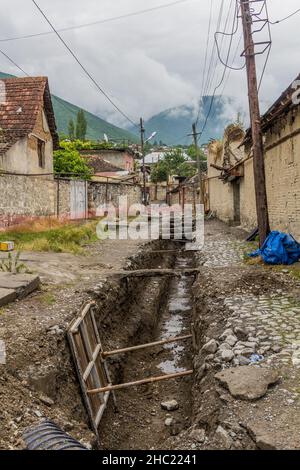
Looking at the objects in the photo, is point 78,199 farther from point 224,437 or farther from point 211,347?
point 224,437

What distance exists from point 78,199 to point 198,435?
57.6ft

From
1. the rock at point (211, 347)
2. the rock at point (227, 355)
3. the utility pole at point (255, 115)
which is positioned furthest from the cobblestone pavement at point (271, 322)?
the utility pole at point (255, 115)

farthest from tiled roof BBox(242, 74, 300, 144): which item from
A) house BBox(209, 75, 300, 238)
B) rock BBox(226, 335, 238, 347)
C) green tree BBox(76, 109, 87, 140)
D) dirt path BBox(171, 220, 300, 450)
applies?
green tree BBox(76, 109, 87, 140)

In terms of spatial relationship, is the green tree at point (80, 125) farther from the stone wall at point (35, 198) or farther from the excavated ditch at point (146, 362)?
the excavated ditch at point (146, 362)

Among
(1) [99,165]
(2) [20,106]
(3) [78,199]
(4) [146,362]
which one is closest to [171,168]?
(1) [99,165]

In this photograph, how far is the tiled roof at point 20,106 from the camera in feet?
49.8

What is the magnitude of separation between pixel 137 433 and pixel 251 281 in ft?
12.3

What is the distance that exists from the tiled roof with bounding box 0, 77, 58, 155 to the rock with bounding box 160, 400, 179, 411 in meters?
11.3

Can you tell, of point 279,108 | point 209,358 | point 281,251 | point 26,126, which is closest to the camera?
point 209,358

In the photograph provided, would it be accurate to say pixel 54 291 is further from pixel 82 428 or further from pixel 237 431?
pixel 237 431

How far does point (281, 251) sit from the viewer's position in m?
9.01

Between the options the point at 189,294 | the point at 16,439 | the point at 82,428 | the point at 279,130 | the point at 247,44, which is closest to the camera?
the point at 16,439
